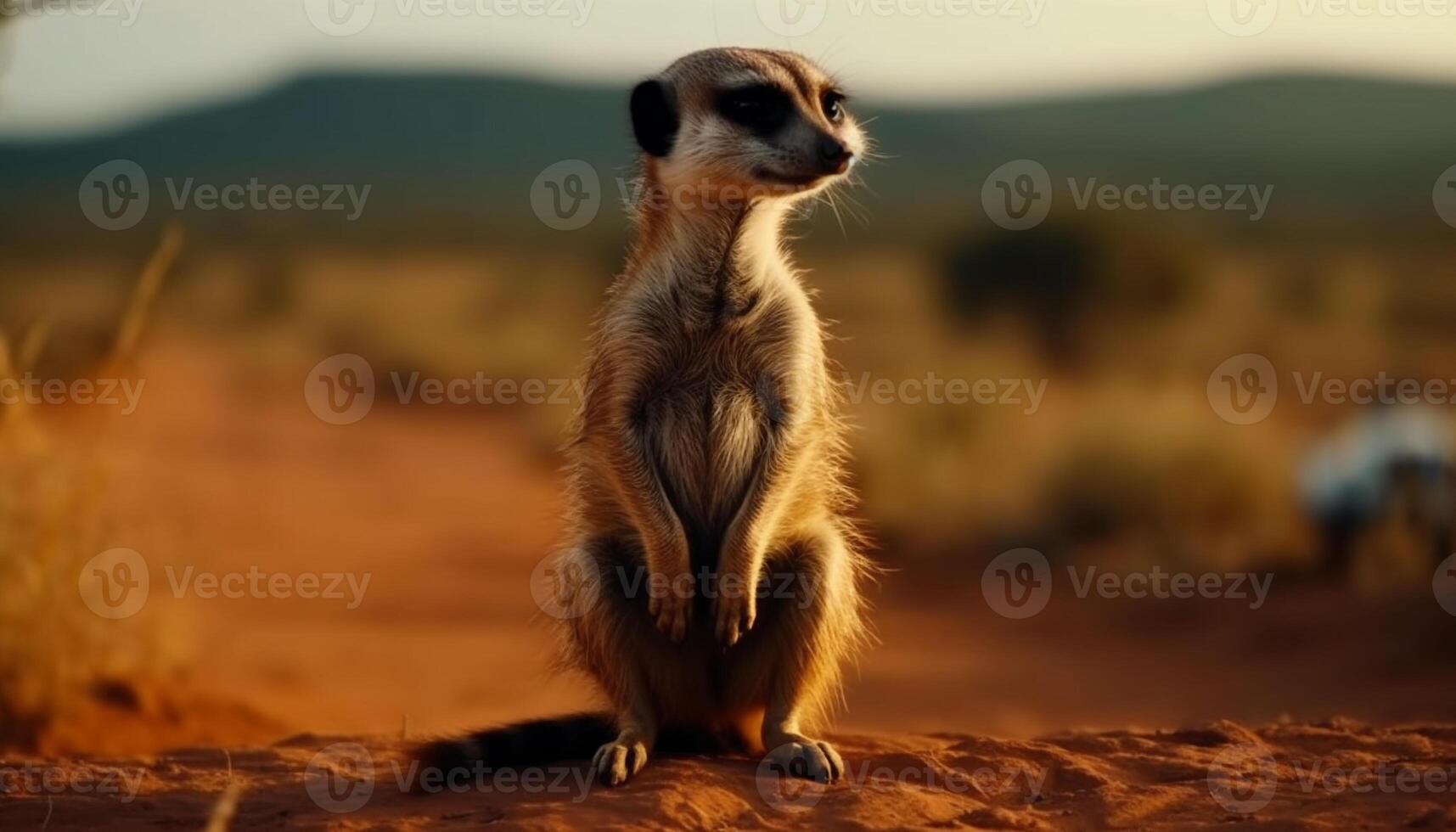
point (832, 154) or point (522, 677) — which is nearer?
point (832, 154)

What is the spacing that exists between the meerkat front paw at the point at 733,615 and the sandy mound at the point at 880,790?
1.26ft

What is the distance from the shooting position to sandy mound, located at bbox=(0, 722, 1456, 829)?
4.14 m

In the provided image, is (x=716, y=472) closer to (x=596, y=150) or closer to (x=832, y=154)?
(x=832, y=154)

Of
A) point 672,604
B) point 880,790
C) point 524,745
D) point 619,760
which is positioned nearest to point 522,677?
point 524,745

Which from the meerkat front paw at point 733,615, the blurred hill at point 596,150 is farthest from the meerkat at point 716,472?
the blurred hill at point 596,150

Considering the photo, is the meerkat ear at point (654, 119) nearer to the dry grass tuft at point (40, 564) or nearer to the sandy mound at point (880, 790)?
the sandy mound at point (880, 790)

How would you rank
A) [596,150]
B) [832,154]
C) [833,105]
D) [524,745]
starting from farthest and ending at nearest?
[596,150] → [833,105] → [832,154] → [524,745]

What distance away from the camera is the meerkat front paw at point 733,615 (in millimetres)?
4746

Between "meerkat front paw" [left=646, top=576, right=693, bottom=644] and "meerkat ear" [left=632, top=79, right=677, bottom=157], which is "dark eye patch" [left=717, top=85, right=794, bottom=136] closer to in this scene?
"meerkat ear" [left=632, top=79, right=677, bottom=157]

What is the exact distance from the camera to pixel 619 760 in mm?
4477

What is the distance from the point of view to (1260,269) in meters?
33.8

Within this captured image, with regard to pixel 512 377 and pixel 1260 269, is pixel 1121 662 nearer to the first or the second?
pixel 512 377

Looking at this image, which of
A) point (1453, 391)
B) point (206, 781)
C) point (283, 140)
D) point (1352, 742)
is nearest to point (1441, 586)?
point (1352, 742)

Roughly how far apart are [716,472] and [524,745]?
103cm
